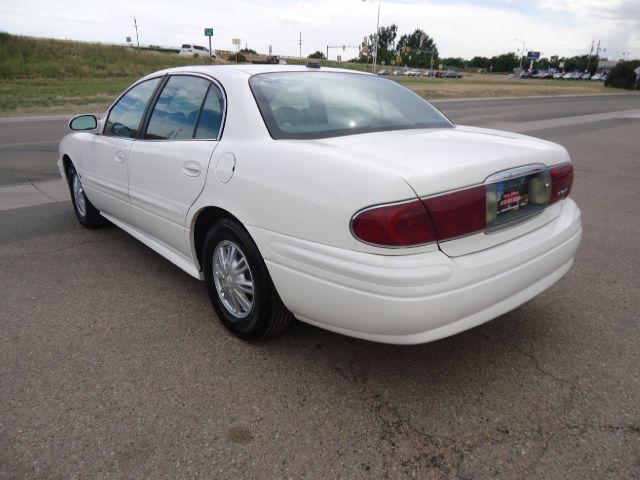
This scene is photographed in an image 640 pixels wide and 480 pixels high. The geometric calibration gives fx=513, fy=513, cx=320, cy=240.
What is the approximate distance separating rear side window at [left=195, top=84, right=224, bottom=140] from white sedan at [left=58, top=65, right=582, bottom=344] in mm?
11

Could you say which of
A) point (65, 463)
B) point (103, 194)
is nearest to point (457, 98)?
point (103, 194)

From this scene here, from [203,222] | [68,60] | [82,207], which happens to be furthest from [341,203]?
[68,60]

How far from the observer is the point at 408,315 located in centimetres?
210

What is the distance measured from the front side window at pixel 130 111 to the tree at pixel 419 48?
429 ft

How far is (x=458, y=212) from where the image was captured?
86.1 inches

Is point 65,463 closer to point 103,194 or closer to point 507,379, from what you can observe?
point 507,379

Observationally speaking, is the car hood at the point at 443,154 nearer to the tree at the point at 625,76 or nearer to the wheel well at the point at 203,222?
the wheel well at the point at 203,222

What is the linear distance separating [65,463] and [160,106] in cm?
239

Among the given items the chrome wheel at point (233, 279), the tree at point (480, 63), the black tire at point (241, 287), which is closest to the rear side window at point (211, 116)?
the black tire at point (241, 287)

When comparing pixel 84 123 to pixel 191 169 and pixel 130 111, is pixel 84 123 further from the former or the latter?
pixel 191 169

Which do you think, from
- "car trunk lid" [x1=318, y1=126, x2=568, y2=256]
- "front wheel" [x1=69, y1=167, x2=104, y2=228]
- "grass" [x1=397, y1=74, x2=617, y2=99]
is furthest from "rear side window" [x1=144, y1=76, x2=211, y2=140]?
"grass" [x1=397, y1=74, x2=617, y2=99]

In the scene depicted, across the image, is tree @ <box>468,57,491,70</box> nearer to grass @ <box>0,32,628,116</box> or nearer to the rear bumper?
grass @ <box>0,32,628,116</box>

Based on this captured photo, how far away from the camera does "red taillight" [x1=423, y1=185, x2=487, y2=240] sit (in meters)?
2.13

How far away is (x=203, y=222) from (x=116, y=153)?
1335mm
